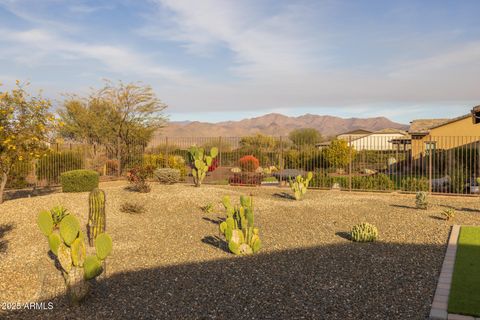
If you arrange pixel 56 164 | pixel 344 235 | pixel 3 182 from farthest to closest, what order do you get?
pixel 56 164
pixel 3 182
pixel 344 235

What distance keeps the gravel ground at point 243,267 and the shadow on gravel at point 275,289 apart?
0.02 m

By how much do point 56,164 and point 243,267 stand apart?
16019mm

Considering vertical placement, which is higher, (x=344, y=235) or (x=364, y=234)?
(x=364, y=234)

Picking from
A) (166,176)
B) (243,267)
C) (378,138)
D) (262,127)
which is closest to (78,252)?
(243,267)

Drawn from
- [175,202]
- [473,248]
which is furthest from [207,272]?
[175,202]

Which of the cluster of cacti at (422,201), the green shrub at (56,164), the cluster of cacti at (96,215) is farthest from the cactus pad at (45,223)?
the green shrub at (56,164)

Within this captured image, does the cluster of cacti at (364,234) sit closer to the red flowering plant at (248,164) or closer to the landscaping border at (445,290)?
the landscaping border at (445,290)

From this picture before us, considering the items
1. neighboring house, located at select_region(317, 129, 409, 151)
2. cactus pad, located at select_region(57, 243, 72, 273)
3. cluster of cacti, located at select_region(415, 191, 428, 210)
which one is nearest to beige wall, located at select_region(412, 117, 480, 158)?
neighboring house, located at select_region(317, 129, 409, 151)

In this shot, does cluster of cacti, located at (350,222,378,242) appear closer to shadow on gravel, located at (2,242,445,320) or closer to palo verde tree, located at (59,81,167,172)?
shadow on gravel, located at (2,242,445,320)

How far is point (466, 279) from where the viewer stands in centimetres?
646

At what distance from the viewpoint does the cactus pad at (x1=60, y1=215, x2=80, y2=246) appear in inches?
229

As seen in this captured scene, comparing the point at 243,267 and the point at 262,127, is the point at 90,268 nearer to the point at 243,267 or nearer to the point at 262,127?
the point at 243,267

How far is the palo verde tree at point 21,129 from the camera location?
40.9 feet

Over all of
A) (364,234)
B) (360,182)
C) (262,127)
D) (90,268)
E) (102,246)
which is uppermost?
(262,127)
